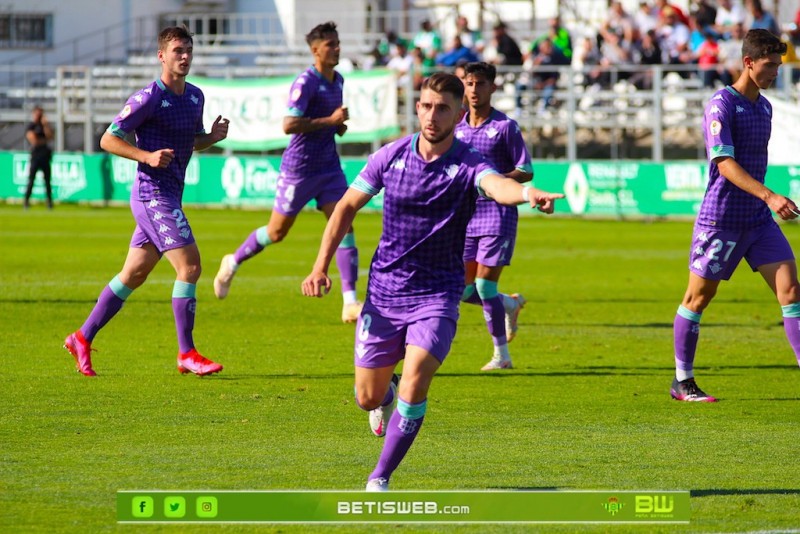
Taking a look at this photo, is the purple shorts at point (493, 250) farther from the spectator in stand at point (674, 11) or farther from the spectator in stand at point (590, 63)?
the spectator in stand at point (674, 11)

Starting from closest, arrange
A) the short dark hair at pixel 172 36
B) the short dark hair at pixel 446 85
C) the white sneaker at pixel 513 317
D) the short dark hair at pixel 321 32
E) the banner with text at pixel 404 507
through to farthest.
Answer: the banner with text at pixel 404 507
the short dark hair at pixel 446 85
the short dark hair at pixel 172 36
the white sneaker at pixel 513 317
the short dark hair at pixel 321 32

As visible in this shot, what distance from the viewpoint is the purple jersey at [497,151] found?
10875 mm

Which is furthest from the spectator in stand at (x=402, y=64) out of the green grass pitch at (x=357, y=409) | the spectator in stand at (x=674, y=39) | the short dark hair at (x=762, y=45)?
the short dark hair at (x=762, y=45)

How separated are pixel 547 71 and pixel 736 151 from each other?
21750mm

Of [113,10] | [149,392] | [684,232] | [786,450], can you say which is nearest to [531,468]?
[786,450]

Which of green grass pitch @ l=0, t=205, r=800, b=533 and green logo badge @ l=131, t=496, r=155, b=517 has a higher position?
green logo badge @ l=131, t=496, r=155, b=517

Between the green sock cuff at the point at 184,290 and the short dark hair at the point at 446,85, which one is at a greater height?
the short dark hair at the point at 446,85

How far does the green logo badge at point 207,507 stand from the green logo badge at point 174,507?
0.23 ft

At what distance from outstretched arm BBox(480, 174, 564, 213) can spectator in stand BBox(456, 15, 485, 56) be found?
1064 inches

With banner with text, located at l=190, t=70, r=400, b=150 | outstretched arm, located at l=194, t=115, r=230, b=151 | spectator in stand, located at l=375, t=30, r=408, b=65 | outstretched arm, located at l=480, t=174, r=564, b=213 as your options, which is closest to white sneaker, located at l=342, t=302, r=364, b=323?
outstretched arm, located at l=194, t=115, r=230, b=151

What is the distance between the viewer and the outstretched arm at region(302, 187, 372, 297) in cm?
673

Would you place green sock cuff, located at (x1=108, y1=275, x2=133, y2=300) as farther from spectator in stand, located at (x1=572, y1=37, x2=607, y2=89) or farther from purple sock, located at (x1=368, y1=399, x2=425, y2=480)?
spectator in stand, located at (x1=572, y1=37, x2=607, y2=89)

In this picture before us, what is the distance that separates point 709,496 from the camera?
6.80 m

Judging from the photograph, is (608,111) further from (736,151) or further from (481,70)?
(736,151)
